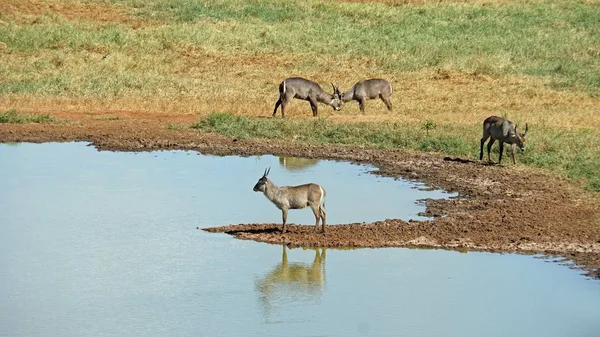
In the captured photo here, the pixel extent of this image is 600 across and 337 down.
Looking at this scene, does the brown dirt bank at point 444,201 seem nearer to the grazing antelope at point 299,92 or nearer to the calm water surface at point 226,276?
the calm water surface at point 226,276

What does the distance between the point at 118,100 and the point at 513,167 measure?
11.3m

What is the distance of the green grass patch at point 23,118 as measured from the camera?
24.9 m

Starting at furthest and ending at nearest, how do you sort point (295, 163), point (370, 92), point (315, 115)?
point (370, 92), point (315, 115), point (295, 163)

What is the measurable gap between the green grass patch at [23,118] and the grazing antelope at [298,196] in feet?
35.0

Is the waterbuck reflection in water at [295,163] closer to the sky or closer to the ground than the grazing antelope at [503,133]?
closer to the ground

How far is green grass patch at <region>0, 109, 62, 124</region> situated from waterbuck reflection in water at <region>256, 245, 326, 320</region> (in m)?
11.5

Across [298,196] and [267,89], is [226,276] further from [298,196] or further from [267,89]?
[267,89]

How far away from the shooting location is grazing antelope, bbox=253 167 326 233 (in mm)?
15742

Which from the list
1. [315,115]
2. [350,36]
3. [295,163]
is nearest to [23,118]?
[315,115]

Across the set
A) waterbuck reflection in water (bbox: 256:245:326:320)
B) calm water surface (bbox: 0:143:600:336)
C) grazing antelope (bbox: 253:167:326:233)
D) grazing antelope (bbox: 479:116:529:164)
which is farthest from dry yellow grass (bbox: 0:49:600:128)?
waterbuck reflection in water (bbox: 256:245:326:320)

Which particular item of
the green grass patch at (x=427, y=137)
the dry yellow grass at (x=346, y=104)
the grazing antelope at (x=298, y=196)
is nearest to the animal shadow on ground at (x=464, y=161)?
the green grass patch at (x=427, y=137)

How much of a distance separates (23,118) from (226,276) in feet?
40.7

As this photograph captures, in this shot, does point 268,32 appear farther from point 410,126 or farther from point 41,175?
point 41,175

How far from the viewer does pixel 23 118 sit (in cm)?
2509
